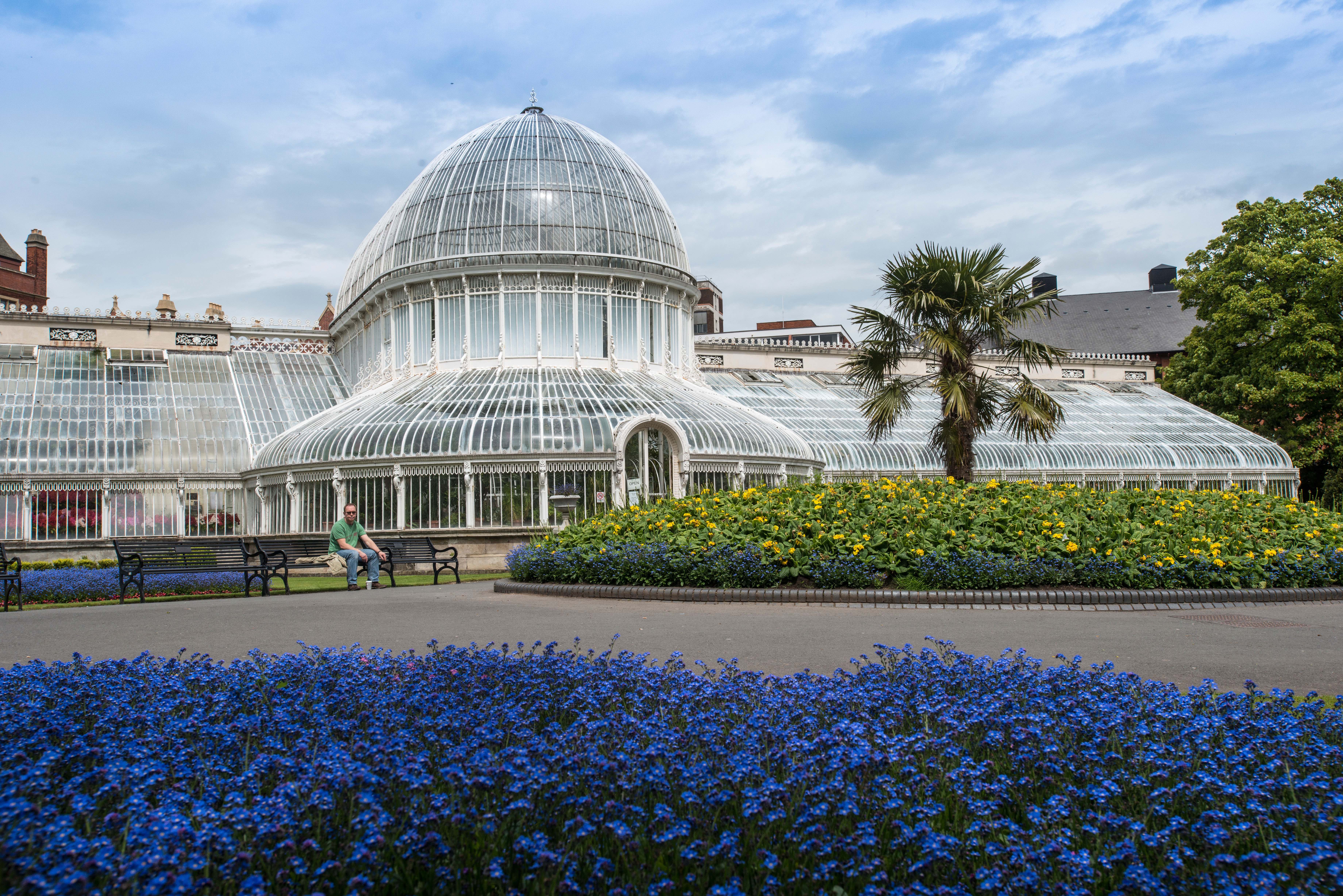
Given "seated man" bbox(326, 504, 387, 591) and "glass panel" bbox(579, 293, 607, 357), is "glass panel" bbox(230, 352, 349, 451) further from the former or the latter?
"seated man" bbox(326, 504, 387, 591)

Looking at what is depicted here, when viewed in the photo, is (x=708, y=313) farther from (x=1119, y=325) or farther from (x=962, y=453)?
(x=962, y=453)

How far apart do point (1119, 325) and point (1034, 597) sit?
189 feet

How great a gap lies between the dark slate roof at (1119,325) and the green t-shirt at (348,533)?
51977 mm

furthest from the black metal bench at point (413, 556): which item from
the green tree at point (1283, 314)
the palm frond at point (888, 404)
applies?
the green tree at point (1283, 314)

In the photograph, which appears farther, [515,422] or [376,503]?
[515,422]

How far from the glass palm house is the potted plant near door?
16 cm

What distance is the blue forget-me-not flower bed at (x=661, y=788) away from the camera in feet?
11.6

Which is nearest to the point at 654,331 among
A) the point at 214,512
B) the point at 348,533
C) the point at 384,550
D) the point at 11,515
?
the point at 214,512

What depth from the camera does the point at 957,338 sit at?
20312 millimetres

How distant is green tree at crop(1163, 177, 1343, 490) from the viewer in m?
37.2

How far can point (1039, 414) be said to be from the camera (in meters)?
20.2

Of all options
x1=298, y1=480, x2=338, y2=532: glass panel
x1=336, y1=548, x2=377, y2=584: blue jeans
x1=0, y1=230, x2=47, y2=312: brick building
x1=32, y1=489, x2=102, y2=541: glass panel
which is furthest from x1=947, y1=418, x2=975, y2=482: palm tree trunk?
x1=0, y1=230, x2=47, y2=312: brick building

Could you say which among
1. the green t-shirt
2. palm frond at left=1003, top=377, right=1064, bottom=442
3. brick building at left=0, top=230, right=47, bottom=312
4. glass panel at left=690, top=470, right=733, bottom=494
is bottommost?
the green t-shirt

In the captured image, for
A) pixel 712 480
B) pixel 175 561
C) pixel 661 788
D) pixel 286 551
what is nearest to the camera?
pixel 661 788
